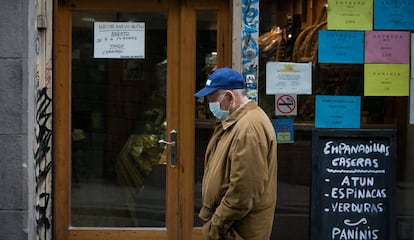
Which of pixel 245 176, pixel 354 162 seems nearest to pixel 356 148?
pixel 354 162

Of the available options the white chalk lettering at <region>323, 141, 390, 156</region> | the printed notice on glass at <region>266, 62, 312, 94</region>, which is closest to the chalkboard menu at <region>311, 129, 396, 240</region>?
the white chalk lettering at <region>323, 141, 390, 156</region>

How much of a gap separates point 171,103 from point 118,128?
533mm

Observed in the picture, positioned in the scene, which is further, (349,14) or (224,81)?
(349,14)

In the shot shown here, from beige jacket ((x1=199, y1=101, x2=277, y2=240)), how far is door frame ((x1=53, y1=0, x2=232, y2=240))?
191cm

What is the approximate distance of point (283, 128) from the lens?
587 cm

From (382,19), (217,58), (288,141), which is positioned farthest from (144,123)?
(382,19)

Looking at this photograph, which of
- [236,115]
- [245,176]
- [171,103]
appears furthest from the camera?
[171,103]

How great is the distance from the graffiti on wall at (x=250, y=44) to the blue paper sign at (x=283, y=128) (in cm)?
35

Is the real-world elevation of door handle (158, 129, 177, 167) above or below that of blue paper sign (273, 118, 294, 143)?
below

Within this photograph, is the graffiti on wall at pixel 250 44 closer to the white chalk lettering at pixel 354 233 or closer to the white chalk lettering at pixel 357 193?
the white chalk lettering at pixel 357 193

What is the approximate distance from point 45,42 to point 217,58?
146cm

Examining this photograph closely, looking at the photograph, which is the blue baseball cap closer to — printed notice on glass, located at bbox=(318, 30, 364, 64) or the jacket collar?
the jacket collar

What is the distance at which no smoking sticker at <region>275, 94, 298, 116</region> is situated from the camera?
19.1 feet

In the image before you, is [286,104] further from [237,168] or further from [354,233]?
[237,168]
